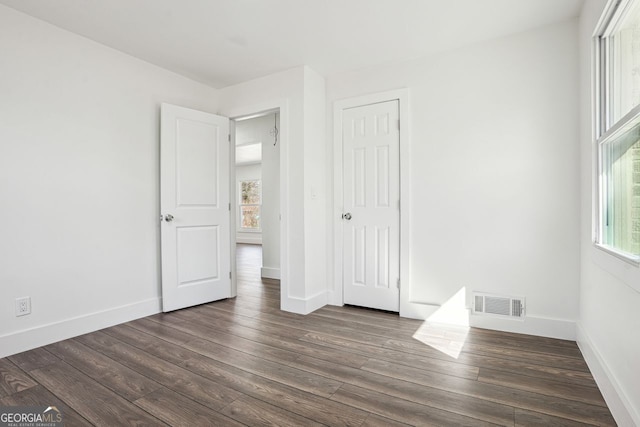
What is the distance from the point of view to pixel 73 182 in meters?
2.68

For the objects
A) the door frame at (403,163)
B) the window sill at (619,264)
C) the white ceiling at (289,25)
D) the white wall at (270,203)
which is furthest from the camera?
the white wall at (270,203)

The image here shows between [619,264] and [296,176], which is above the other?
[296,176]

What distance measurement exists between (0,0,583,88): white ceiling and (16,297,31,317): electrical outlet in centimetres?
210

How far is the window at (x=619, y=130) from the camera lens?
1.51 m

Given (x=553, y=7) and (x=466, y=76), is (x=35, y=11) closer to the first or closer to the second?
(x=466, y=76)

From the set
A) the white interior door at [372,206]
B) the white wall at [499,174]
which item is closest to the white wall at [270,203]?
the white interior door at [372,206]

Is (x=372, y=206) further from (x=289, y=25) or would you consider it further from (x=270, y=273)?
(x=270, y=273)

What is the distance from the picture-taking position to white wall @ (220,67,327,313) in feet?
10.8

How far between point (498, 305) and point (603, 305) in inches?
37.2

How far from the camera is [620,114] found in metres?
1.76

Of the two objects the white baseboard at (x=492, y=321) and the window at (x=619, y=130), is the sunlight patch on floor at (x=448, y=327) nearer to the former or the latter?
the white baseboard at (x=492, y=321)

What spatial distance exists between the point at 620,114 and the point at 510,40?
1.32 meters

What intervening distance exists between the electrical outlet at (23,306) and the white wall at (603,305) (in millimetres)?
3605

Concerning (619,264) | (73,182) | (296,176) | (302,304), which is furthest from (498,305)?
(73,182)
